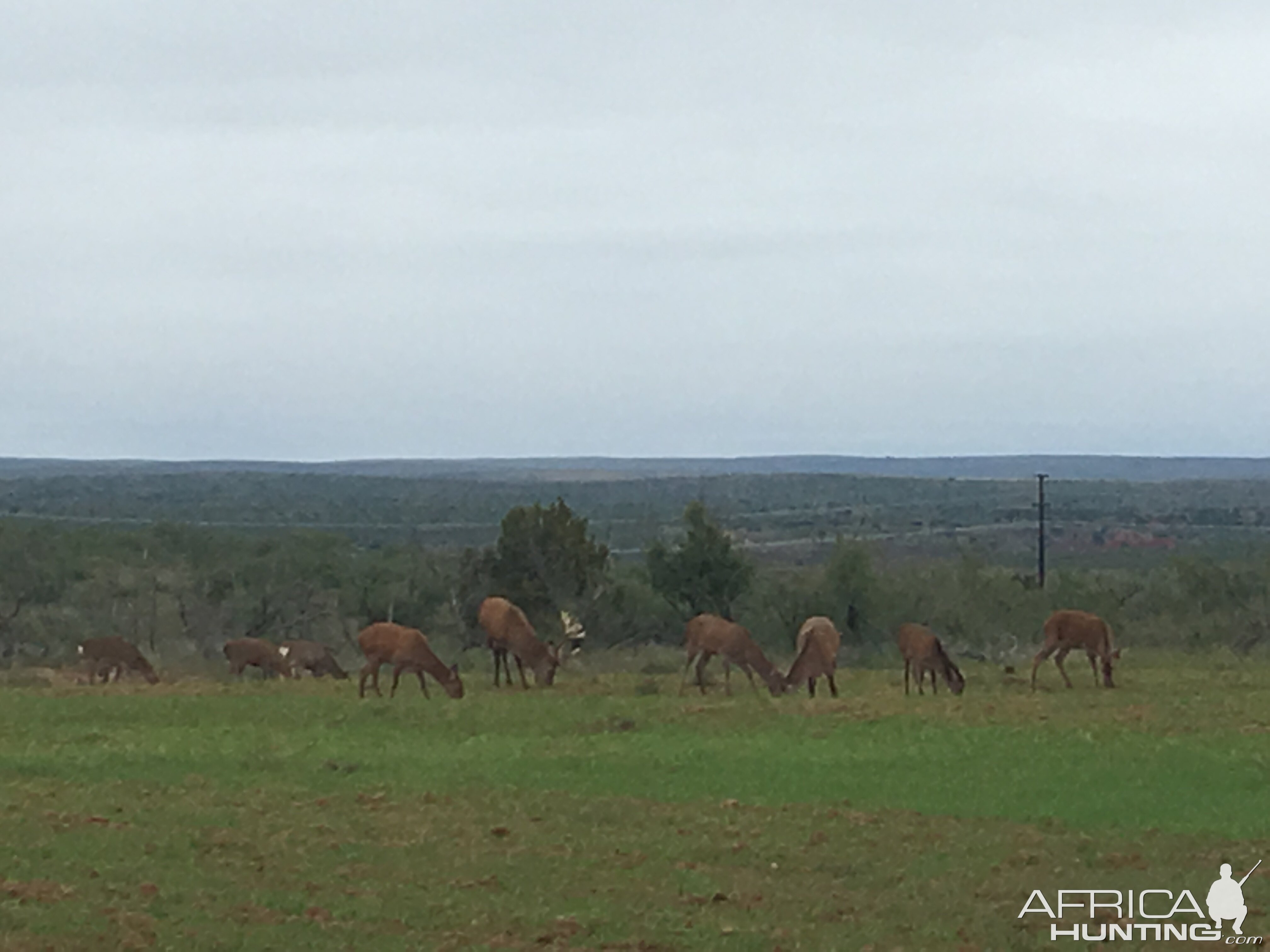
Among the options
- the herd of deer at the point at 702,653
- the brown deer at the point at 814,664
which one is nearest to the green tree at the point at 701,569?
the herd of deer at the point at 702,653

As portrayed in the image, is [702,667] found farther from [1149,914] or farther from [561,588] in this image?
[1149,914]

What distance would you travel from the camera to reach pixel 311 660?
3150cm

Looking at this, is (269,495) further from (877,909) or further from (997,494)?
(877,909)

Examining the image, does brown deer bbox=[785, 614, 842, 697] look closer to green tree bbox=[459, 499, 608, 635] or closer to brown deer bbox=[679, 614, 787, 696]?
brown deer bbox=[679, 614, 787, 696]

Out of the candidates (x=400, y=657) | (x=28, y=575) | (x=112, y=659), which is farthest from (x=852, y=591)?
(x=28, y=575)

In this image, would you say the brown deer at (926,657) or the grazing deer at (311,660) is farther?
the grazing deer at (311,660)

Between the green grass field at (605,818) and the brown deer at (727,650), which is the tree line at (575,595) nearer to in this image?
the brown deer at (727,650)

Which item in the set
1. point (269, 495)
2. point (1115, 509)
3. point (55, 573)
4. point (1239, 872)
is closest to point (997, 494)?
point (1115, 509)

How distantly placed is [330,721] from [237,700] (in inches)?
113

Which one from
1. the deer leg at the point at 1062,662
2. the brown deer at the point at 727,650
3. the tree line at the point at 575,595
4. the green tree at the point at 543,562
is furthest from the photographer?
the tree line at the point at 575,595

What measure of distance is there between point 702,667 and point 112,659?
9.76m

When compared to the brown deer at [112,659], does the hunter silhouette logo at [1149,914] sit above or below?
above

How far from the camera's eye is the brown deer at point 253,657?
30281 millimetres

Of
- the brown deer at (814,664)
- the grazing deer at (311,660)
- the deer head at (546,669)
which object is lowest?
the grazing deer at (311,660)
